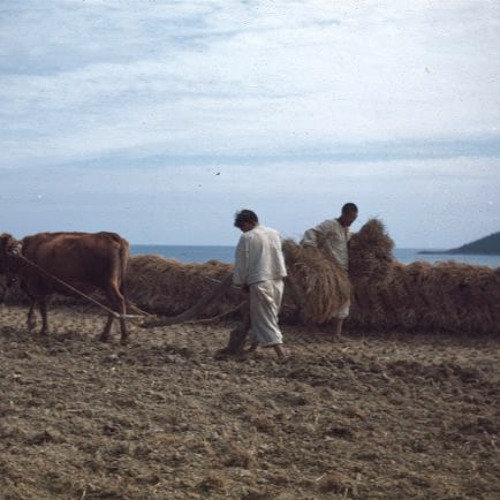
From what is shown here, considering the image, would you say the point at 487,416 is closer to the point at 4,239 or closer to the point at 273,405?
the point at 273,405

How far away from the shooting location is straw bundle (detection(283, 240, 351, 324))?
11.7m

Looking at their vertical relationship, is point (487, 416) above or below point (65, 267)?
below

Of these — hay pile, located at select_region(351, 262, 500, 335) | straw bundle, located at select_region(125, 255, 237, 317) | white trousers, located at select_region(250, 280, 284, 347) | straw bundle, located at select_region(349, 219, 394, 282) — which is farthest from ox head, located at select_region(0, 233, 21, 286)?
hay pile, located at select_region(351, 262, 500, 335)

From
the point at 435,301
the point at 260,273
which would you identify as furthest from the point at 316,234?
the point at 435,301

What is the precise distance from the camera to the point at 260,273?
10.3 meters

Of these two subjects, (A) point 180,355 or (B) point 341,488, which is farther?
(A) point 180,355

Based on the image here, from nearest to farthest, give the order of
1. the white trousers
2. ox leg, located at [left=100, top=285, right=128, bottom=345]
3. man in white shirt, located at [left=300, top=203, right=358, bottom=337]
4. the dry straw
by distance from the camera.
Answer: the white trousers
the dry straw
ox leg, located at [left=100, top=285, right=128, bottom=345]
man in white shirt, located at [left=300, top=203, right=358, bottom=337]

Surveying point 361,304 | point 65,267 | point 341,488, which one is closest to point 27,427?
point 341,488

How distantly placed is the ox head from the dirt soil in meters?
1.87

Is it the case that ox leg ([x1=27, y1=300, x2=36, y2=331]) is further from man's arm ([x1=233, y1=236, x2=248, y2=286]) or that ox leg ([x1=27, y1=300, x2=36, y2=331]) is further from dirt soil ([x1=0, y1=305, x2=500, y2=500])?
man's arm ([x1=233, y1=236, x2=248, y2=286])

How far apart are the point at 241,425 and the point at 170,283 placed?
858cm

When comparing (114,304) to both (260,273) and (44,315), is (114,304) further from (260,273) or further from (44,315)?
(260,273)

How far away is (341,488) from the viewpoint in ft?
19.1

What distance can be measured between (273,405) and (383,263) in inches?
202
